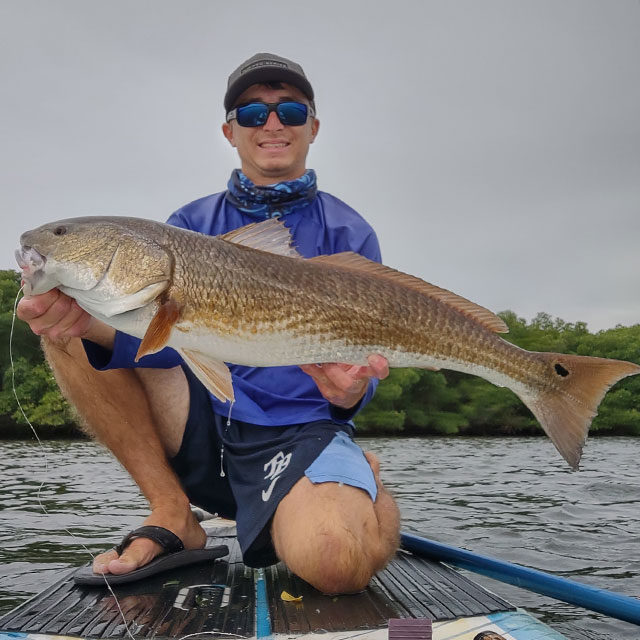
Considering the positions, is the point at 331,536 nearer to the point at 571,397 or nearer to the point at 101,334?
the point at 571,397

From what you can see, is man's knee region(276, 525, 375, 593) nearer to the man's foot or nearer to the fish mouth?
the man's foot

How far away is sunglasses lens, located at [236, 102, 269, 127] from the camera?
4586 millimetres

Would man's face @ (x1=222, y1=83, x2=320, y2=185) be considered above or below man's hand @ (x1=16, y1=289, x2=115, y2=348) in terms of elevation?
above

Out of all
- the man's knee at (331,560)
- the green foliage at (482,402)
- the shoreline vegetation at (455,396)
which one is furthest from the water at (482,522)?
the green foliage at (482,402)

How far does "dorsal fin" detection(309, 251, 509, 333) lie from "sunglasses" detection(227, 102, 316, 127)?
147 centimetres

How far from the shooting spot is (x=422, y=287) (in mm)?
3551

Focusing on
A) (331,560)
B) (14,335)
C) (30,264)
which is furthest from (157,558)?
(14,335)

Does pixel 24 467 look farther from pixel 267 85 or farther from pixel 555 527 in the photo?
pixel 267 85

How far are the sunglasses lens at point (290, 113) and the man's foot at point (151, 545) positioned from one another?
2.60 meters

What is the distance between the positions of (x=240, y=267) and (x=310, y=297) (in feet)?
1.19

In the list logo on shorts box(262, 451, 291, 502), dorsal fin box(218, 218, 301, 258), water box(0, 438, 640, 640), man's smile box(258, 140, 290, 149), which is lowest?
water box(0, 438, 640, 640)

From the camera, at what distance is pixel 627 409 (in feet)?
191

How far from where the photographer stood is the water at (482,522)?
15.5 feet

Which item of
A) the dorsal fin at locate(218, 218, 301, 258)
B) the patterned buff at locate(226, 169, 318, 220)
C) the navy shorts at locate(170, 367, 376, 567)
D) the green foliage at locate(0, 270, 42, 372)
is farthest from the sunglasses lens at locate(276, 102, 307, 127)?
the green foliage at locate(0, 270, 42, 372)
